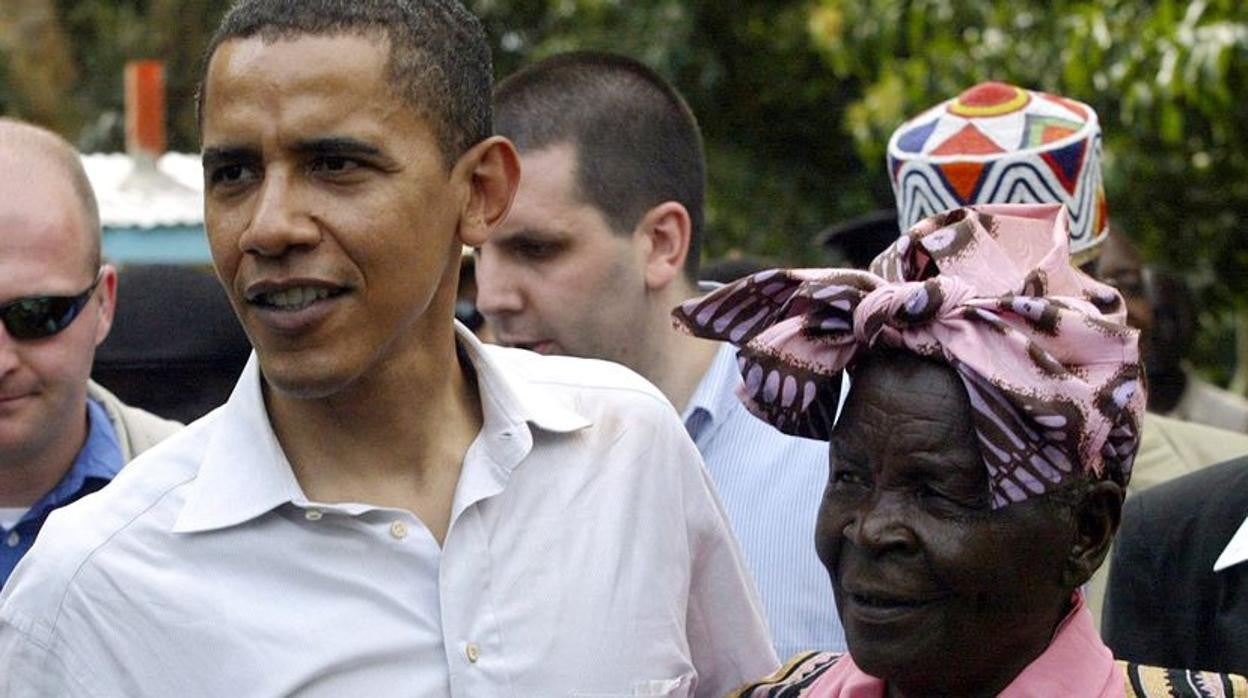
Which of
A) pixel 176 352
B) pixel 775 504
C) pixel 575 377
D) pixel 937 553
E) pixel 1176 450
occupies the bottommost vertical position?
pixel 176 352

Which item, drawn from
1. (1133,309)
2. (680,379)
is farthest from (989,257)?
(1133,309)

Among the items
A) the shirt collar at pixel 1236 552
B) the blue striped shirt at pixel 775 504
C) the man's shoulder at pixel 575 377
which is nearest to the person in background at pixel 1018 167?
the blue striped shirt at pixel 775 504

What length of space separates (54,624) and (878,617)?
1.09m

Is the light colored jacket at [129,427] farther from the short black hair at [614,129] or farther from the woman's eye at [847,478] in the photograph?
the woman's eye at [847,478]

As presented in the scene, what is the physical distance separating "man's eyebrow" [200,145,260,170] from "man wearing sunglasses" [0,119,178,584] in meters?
1.40

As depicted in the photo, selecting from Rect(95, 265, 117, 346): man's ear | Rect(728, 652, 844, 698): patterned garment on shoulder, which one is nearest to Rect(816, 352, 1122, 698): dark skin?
Rect(728, 652, 844, 698): patterned garment on shoulder

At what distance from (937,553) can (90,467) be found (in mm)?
2250

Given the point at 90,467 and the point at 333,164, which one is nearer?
the point at 333,164

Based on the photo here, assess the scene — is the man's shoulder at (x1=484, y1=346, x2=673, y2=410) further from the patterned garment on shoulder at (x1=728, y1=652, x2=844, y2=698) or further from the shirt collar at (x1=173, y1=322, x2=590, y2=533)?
the patterned garment on shoulder at (x1=728, y1=652, x2=844, y2=698)

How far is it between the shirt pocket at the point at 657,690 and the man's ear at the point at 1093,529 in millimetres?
642

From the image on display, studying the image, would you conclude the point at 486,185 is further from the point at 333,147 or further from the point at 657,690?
the point at 657,690

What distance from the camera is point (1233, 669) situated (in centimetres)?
361

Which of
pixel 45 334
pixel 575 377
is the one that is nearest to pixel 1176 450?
pixel 575 377

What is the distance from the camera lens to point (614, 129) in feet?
16.4
